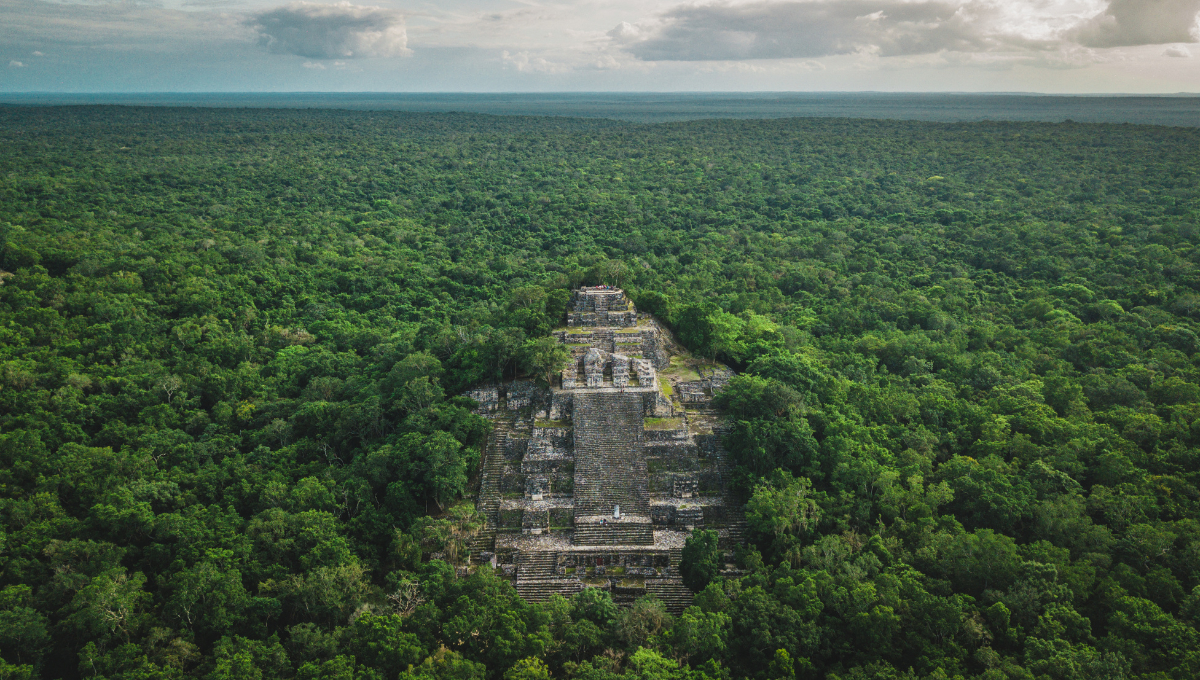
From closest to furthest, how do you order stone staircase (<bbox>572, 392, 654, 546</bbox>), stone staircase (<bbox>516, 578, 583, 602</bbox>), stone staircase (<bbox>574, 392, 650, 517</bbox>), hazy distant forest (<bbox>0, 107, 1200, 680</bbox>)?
1. hazy distant forest (<bbox>0, 107, 1200, 680</bbox>)
2. stone staircase (<bbox>516, 578, 583, 602</bbox>)
3. stone staircase (<bbox>572, 392, 654, 546</bbox>)
4. stone staircase (<bbox>574, 392, 650, 517</bbox>)

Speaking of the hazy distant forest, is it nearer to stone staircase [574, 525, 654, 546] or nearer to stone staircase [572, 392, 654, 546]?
stone staircase [574, 525, 654, 546]

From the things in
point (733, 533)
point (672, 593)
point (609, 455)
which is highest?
point (609, 455)

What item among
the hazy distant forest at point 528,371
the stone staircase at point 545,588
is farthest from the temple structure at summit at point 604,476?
the hazy distant forest at point 528,371

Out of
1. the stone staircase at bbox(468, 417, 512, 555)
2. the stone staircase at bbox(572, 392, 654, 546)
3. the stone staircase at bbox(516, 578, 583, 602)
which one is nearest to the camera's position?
the stone staircase at bbox(516, 578, 583, 602)

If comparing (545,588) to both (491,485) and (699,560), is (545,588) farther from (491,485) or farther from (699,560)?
(699,560)

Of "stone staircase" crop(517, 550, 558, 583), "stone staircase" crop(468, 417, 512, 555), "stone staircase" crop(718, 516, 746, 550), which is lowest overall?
"stone staircase" crop(517, 550, 558, 583)

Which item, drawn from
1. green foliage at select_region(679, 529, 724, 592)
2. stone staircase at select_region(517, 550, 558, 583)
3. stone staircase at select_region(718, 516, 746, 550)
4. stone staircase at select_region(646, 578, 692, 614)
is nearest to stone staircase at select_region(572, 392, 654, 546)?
stone staircase at select_region(517, 550, 558, 583)

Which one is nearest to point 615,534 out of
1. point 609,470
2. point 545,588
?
point 609,470
